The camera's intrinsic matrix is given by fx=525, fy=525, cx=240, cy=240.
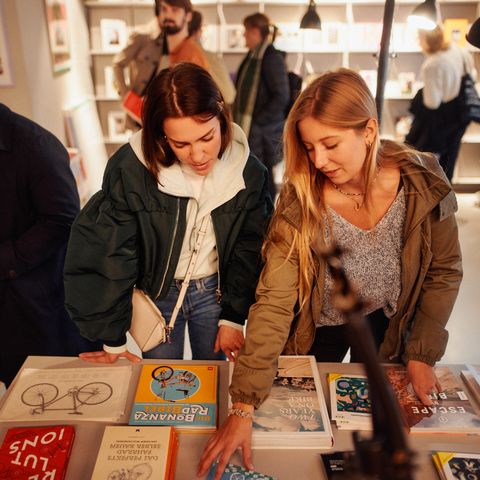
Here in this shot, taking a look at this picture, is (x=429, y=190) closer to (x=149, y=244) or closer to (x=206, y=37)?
(x=149, y=244)

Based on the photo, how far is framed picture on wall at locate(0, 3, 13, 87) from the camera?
3.12m

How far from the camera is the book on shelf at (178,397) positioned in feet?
3.99

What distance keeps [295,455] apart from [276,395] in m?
0.17

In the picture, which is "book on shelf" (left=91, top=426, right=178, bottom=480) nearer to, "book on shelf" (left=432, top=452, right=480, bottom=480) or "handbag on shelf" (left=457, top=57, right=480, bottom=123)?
"book on shelf" (left=432, top=452, right=480, bottom=480)

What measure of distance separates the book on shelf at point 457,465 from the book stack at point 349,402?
0.52ft

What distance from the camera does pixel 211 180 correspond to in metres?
1.46

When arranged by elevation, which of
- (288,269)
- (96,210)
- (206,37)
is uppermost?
(206,37)

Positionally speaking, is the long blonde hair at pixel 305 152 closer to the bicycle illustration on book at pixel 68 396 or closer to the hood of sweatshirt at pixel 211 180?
the hood of sweatshirt at pixel 211 180

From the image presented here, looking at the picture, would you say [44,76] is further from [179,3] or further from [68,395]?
[68,395]

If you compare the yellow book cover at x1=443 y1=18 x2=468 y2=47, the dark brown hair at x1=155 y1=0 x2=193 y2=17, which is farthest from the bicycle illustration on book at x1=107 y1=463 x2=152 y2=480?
the yellow book cover at x1=443 y1=18 x2=468 y2=47

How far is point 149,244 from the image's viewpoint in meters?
1.44

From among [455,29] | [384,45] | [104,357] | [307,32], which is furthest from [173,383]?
[455,29]

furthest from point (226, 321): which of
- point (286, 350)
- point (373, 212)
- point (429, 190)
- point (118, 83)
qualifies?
point (118, 83)

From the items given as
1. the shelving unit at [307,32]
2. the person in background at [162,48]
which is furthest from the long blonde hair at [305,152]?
the shelving unit at [307,32]
